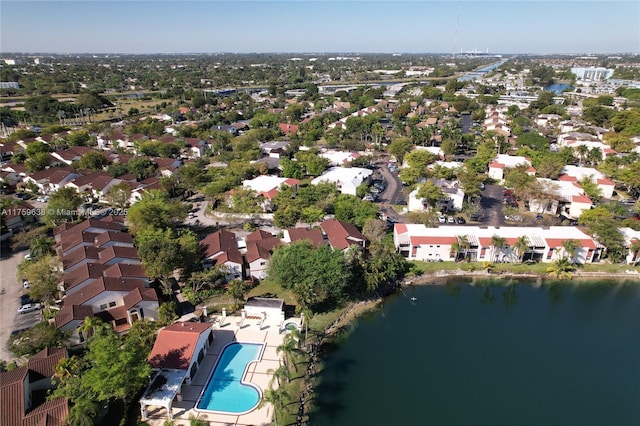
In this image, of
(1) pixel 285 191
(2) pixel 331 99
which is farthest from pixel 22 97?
(1) pixel 285 191

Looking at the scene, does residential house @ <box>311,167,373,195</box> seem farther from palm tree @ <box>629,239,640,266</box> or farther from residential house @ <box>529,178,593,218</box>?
palm tree @ <box>629,239,640,266</box>

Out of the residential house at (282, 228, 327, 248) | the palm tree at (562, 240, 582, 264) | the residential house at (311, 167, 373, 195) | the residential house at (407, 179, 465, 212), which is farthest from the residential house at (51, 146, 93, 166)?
the palm tree at (562, 240, 582, 264)

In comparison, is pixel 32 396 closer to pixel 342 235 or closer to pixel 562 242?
Answer: pixel 342 235

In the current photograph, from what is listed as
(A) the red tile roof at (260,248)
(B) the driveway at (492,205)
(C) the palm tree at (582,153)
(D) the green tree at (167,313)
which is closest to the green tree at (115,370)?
(D) the green tree at (167,313)

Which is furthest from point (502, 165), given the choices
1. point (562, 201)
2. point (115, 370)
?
point (115, 370)

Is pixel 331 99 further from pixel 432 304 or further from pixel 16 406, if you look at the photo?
pixel 16 406

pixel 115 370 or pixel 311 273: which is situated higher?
pixel 115 370
